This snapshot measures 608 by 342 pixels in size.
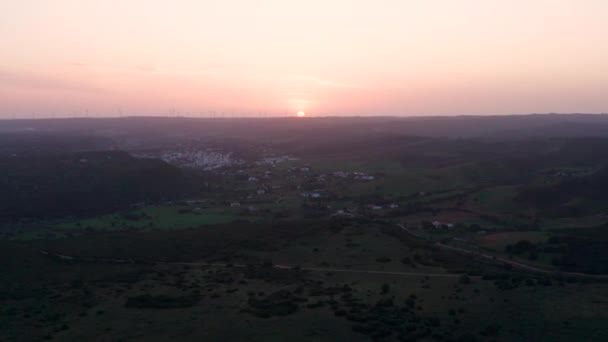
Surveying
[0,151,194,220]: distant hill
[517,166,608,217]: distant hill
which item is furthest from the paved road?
[0,151,194,220]: distant hill

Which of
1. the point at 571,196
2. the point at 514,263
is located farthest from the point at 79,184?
the point at 571,196

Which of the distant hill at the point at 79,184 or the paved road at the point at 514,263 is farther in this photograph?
the distant hill at the point at 79,184

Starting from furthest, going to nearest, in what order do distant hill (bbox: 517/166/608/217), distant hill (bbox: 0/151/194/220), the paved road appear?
distant hill (bbox: 0/151/194/220), distant hill (bbox: 517/166/608/217), the paved road

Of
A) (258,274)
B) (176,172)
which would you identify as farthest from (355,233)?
(176,172)

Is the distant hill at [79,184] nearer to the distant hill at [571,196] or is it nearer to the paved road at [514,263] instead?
the paved road at [514,263]

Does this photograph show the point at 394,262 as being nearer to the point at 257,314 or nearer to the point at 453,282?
the point at 453,282

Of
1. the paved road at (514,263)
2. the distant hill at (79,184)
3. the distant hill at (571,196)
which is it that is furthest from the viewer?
the distant hill at (79,184)

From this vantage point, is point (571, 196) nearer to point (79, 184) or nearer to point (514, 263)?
point (514, 263)

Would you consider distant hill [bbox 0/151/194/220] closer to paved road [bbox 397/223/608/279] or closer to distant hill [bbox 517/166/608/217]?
paved road [bbox 397/223/608/279]

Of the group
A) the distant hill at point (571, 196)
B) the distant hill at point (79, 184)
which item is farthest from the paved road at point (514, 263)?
the distant hill at point (79, 184)

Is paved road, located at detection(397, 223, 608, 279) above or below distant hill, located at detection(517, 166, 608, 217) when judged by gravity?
below

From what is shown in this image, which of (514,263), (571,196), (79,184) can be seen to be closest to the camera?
(514,263)
